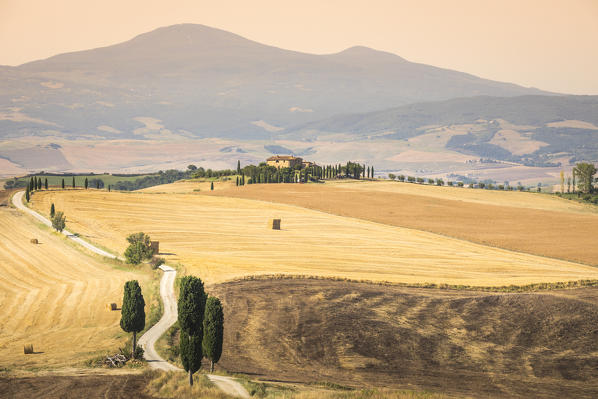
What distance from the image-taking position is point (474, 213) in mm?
Result: 142000

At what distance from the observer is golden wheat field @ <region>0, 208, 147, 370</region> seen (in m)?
53.7

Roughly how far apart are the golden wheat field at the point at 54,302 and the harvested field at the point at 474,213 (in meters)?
61.2

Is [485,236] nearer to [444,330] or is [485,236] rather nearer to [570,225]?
[570,225]

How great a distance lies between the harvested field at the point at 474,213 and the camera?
10881 cm

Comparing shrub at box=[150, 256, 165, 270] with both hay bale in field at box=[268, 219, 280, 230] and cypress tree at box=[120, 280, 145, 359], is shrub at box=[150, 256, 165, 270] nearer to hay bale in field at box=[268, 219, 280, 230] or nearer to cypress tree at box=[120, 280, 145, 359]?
cypress tree at box=[120, 280, 145, 359]

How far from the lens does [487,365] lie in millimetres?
52938

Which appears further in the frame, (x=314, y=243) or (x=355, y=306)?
(x=314, y=243)

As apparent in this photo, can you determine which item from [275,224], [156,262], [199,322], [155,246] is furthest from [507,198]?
[199,322]

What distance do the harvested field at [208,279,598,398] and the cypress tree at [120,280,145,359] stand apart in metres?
7.60

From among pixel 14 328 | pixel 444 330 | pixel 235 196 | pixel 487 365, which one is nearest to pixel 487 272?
pixel 444 330

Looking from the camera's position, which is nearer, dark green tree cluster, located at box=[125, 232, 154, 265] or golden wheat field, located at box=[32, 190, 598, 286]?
golden wheat field, located at box=[32, 190, 598, 286]

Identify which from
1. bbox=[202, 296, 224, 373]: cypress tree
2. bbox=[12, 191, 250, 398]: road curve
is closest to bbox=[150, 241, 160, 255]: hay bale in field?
bbox=[12, 191, 250, 398]: road curve

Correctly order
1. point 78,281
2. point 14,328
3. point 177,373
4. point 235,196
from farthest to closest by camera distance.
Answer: point 235,196 < point 78,281 < point 14,328 < point 177,373

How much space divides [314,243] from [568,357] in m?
51.8
